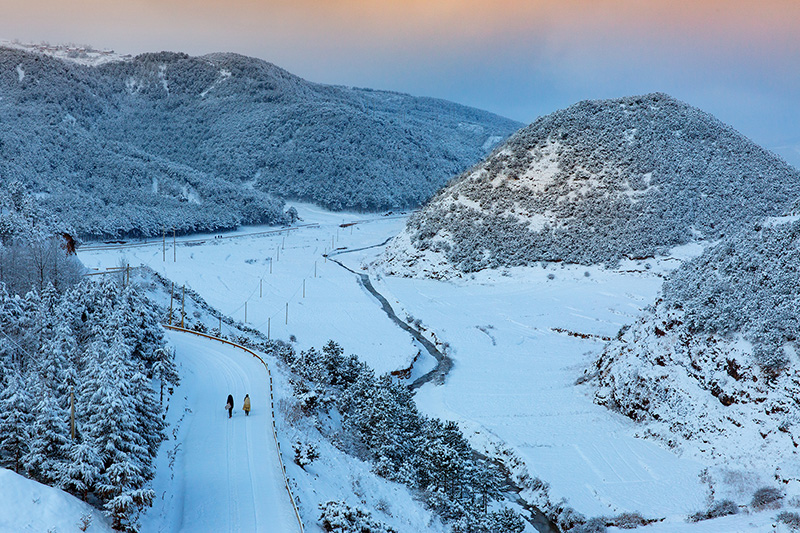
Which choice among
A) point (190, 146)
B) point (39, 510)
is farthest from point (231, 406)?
point (190, 146)

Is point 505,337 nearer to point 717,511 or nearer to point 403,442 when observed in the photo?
point 403,442

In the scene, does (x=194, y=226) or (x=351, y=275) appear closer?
(x=351, y=275)

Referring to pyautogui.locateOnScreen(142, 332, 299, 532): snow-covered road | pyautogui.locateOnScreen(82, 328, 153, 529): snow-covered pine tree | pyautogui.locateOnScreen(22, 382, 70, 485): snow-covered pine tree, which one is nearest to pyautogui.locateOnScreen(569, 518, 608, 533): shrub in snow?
pyautogui.locateOnScreen(142, 332, 299, 532): snow-covered road

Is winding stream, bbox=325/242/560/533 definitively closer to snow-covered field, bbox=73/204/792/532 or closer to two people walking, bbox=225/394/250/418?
snow-covered field, bbox=73/204/792/532

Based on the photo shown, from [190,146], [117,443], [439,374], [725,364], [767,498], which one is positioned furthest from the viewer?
[190,146]

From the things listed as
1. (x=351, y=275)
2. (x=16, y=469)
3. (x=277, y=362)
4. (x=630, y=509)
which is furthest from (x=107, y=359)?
(x=351, y=275)

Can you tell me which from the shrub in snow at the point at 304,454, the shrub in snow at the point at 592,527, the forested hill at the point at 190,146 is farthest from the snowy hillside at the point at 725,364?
the forested hill at the point at 190,146

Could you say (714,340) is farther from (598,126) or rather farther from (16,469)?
(598,126)
